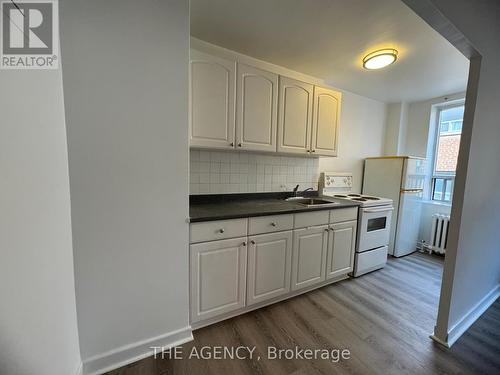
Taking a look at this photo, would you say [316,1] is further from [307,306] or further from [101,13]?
[307,306]

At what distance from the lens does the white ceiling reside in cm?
142

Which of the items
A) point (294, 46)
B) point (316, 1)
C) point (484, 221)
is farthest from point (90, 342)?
point (484, 221)

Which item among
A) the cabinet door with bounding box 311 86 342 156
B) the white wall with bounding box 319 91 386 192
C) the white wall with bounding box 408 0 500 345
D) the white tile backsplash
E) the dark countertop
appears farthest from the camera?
the white wall with bounding box 319 91 386 192

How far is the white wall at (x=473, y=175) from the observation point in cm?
A: 128

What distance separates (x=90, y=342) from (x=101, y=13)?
1785 mm

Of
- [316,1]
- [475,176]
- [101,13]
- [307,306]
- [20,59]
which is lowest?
[307,306]

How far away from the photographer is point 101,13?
40.1 inches

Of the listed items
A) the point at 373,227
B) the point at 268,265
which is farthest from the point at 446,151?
the point at 268,265

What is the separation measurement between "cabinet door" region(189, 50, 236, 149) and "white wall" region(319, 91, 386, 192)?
164cm

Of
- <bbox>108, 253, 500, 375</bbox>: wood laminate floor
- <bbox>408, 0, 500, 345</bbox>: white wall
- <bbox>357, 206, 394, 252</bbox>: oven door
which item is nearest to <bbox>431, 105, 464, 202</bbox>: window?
<bbox>357, 206, 394, 252</bbox>: oven door

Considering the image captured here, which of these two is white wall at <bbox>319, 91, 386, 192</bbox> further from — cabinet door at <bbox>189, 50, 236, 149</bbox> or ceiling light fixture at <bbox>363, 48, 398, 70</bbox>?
cabinet door at <bbox>189, 50, 236, 149</bbox>

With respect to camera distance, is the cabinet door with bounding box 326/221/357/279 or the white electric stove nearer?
the cabinet door with bounding box 326/221/357/279

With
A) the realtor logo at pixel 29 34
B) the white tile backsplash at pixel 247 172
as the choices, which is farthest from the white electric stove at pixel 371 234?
the realtor logo at pixel 29 34

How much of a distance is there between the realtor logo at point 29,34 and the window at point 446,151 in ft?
14.9
